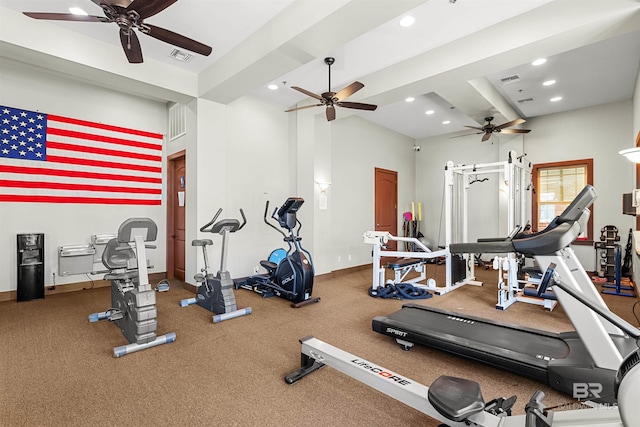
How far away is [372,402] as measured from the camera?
87.7 inches

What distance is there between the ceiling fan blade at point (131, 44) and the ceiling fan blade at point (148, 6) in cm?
29

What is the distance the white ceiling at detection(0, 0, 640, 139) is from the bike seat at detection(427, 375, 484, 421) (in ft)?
9.86

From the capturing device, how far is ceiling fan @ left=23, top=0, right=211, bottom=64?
2.54 meters

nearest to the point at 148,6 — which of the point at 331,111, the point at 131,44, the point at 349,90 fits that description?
the point at 131,44

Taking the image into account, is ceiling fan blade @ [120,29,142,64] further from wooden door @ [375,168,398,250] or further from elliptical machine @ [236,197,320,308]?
wooden door @ [375,168,398,250]

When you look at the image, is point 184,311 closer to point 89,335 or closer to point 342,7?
point 89,335

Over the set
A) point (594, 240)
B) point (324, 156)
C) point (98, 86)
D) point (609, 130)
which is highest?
point (98, 86)

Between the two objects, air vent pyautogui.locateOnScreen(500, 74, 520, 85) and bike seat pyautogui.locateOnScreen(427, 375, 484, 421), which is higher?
air vent pyautogui.locateOnScreen(500, 74, 520, 85)

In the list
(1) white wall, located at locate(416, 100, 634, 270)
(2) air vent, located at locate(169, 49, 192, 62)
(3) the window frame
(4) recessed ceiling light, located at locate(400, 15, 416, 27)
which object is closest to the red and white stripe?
(2) air vent, located at locate(169, 49, 192, 62)

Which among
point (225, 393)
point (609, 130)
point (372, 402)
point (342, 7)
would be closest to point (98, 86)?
point (342, 7)

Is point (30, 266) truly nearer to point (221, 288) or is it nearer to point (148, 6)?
point (221, 288)

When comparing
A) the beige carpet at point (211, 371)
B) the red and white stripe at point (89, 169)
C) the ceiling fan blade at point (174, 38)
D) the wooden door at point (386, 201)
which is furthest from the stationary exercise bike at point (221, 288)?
the wooden door at point (386, 201)

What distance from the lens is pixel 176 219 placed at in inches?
242

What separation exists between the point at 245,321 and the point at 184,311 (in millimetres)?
972
